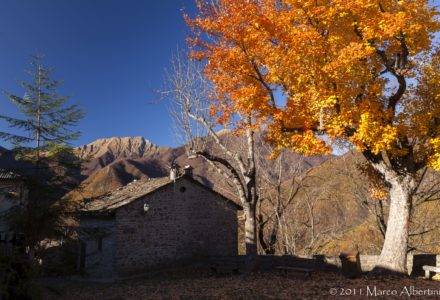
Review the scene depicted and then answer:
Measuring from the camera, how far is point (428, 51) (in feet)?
45.0

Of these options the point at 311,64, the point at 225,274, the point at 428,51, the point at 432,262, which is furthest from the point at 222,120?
the point at 432,262

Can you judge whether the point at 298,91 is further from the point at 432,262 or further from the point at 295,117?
the point at 432,262

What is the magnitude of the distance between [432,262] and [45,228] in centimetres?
A: 1621

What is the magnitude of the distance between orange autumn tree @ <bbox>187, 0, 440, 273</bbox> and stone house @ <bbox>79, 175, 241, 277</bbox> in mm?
8775

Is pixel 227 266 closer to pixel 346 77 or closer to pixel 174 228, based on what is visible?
pixel 174 228

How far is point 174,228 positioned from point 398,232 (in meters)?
12.4

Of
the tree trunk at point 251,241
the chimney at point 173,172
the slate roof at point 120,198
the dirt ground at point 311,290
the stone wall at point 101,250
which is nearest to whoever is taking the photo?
the dirt ground at point 311,290

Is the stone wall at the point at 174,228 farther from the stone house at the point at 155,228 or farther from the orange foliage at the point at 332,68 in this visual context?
the orange foliage at the point at 332,68

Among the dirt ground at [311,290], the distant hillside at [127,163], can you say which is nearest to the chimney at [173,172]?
the dirt ground at [311,290]

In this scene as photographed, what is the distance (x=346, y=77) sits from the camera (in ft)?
42.7

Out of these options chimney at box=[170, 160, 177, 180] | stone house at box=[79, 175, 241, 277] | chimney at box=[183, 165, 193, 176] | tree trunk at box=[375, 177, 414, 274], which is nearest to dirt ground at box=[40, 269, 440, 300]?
tree trunk at box=[375, 177, 414, 274]

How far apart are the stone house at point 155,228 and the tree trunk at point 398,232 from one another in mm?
11260

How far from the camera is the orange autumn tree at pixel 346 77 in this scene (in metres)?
12.4

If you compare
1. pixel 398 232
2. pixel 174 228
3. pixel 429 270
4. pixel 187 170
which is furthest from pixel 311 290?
pixel 187 170
